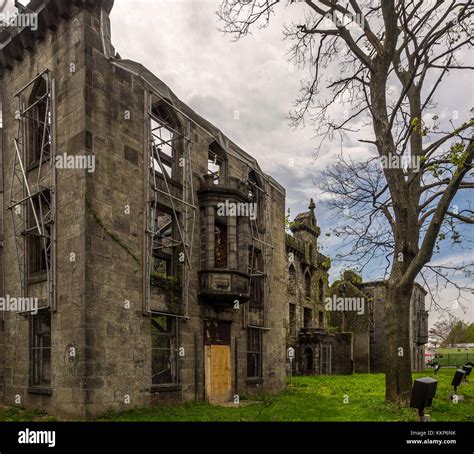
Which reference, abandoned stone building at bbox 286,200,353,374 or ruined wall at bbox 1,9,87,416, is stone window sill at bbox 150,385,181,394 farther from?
abandoned stone building at bbox 286,200,353,374

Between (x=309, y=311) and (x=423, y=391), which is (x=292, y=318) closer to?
(x=309, y=311)

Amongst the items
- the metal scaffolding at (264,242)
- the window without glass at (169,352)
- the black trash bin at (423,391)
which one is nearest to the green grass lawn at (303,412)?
the window without glass at (169,352)

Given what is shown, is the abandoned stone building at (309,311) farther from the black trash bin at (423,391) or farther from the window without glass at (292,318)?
the black trash bin at (423,391)

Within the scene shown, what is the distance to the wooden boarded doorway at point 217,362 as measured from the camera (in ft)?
56.0

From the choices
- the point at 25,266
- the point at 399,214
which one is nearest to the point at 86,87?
the point at 25,266

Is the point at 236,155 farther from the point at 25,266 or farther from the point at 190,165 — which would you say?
the point at 25,266

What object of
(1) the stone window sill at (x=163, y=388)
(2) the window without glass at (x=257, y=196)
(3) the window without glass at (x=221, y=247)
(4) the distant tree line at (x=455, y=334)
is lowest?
(4) the distant tree line at (x=455, y=334)

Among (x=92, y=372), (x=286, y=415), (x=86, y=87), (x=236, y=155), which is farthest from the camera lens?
(x=236, y=155)

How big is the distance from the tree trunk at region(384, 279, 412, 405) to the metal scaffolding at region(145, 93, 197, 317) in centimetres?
655

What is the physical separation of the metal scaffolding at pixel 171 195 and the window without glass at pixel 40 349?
123 inches

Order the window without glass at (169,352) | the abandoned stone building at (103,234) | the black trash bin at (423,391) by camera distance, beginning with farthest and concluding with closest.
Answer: the window without glass at (169,352) < the abandoned stone building at (103,234) < the black trash bin at (423,391)
